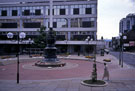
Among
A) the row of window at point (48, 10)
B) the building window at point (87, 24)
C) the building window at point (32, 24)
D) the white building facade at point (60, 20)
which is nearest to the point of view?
the building window at point (87, 24)

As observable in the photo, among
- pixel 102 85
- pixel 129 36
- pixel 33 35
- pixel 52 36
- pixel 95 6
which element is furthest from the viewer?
pixel 129 36

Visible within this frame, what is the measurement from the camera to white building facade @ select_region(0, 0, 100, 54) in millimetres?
55000

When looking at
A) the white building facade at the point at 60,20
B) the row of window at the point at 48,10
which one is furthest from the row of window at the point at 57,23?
the row of window at the point at 48,10

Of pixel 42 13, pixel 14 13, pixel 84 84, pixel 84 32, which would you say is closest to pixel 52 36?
pixel 84 84

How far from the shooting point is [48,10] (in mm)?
57938

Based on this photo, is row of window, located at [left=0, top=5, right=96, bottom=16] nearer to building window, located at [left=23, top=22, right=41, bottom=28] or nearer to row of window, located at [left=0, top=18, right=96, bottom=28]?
row of window, located at [left=0, top=18, right=96, bottom=28]

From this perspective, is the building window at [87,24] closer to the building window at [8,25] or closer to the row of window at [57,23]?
the row of window at [57,23]

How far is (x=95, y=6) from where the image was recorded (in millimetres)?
54531

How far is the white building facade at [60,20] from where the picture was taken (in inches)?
2165

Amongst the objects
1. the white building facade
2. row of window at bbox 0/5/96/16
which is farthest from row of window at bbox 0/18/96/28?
row of window at bbox 0/5/96/16

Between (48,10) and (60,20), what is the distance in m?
5.93

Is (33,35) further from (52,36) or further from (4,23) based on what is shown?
(52,36)

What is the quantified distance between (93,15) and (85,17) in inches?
110

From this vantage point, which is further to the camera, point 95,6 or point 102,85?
point 95,6
